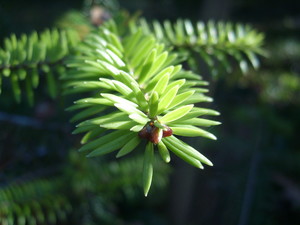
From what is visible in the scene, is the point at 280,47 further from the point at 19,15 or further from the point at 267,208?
the point at 19,15

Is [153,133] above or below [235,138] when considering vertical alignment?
below

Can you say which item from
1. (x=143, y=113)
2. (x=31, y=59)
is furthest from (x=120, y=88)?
(x=31, y=59)

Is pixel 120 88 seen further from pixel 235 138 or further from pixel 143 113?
pixel 235 138

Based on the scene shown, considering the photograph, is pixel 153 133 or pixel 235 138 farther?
pixel 235 138

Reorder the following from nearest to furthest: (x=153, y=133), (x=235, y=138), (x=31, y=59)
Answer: (x=153, y=133) < (x=31, y=59) < (x=235, y=138)

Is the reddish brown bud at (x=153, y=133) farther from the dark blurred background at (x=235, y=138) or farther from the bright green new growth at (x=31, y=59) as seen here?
the dark blurred background at (x=235, y=138)

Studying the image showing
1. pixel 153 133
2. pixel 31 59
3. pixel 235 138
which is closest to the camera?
pixel 153 133

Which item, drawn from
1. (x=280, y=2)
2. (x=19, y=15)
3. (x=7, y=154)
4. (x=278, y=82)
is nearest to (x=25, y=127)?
(x=7, y=154)

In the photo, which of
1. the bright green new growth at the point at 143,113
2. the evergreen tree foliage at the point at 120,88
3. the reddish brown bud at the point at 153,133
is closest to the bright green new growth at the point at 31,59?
the evergreen tree foliage at the point at 120,88
